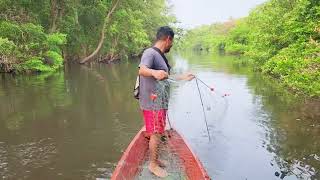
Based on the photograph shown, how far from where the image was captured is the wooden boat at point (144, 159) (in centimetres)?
557

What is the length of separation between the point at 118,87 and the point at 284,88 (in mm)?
7493

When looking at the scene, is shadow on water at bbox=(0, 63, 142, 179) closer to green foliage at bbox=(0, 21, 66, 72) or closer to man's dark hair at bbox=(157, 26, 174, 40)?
man's dark hair at bbox=(157, 26, 174, 40)

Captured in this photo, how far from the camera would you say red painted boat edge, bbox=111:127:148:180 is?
557 cm

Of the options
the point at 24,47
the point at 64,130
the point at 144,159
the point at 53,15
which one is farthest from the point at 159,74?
the point at 53,15

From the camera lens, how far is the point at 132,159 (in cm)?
612

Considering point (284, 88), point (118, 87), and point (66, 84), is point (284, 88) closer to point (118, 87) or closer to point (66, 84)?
point (118, 87)

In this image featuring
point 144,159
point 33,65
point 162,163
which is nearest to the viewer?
point 162,163

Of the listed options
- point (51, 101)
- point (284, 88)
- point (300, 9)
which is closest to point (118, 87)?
point (51, 101)

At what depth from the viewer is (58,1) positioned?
31719 millimetres

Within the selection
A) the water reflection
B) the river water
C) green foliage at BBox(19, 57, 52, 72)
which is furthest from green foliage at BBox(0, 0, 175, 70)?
the water reflection

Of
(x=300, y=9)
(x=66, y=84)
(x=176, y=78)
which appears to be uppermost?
(x=300, y=9)

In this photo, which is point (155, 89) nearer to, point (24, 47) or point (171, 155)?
point (171, 155)

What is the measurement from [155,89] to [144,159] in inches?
52.8

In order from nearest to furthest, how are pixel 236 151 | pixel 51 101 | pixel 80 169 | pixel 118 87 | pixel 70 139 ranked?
pixel 80 169
pixel 236 151
pixel 70 139
pixel 51 101
pixel 118 87
